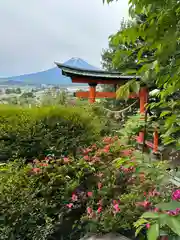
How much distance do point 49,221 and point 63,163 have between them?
0.62 m

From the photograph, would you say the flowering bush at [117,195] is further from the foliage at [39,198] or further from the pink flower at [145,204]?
the foliage at [39,198]

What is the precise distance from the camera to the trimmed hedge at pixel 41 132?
2.50m

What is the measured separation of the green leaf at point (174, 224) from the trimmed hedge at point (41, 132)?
6.69 ft

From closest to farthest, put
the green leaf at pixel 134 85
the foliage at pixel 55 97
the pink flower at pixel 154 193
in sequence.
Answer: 1. the green leaf at pixel 134 85
2. the pink flower at pixel 154 193
3. the foliage at pixel 55 97

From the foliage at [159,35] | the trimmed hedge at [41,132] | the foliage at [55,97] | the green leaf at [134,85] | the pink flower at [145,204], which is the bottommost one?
the pink flower at [145,204]

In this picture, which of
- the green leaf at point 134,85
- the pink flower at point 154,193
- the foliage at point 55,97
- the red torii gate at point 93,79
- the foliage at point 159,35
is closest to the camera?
the foliage at point 159,35

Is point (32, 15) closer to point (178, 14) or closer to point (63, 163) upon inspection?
point (63, 163)

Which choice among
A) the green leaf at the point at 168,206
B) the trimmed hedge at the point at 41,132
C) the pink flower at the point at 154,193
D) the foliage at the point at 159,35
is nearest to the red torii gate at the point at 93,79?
the trimmed hedge at the point at 41,132

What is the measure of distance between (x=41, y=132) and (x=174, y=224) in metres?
2.16

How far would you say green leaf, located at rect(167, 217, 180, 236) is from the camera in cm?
54

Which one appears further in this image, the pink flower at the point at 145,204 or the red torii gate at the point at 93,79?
the red torii gate at the point at 93,79

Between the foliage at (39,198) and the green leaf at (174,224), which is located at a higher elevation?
the green leaf at (174,224)

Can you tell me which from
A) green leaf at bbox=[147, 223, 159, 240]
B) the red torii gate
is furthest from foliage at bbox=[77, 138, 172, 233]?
the red torii gate

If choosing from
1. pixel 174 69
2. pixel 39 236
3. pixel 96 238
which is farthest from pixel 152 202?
pixel 174 69
